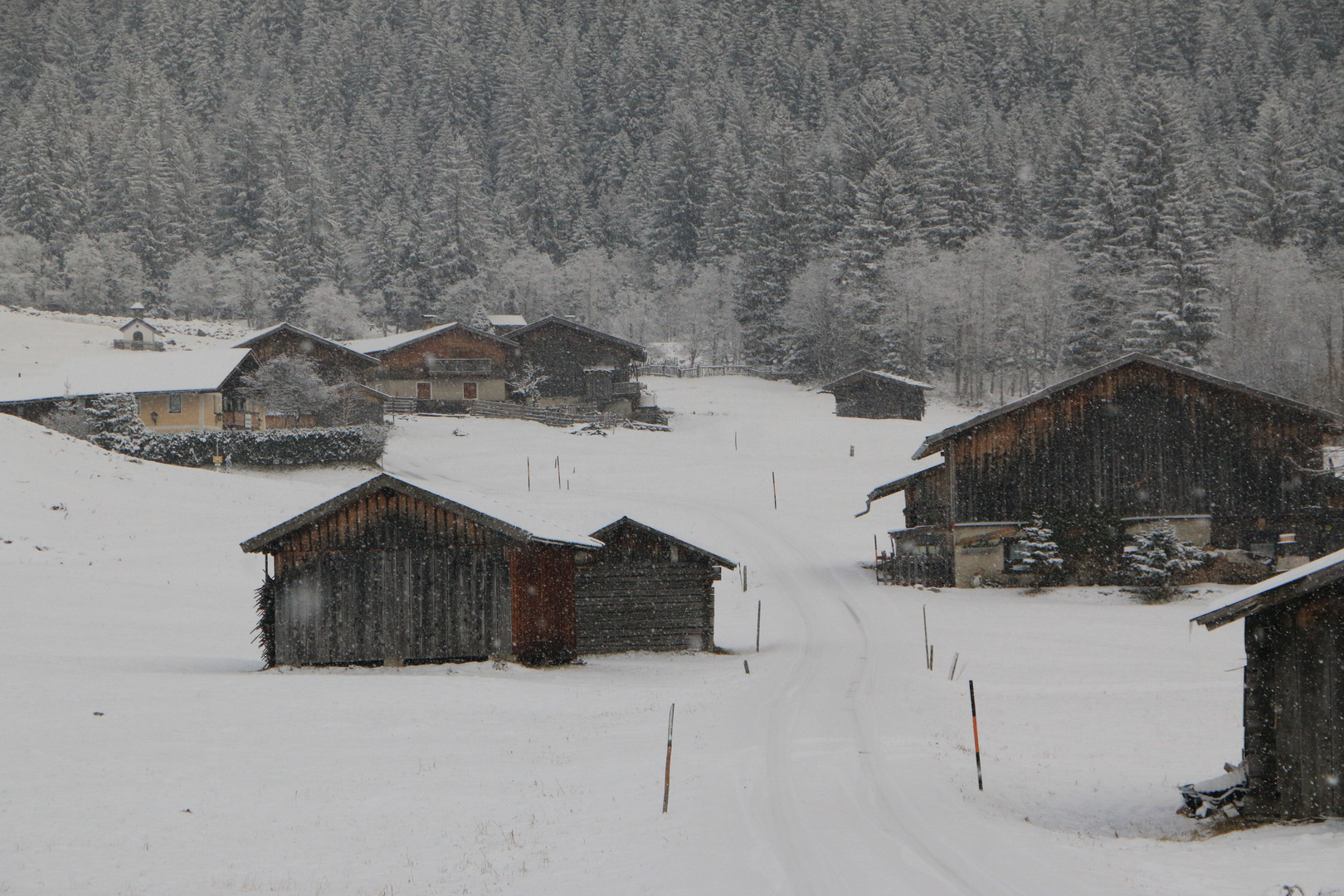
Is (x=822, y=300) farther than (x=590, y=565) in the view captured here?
Yes

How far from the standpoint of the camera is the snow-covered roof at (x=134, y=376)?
2320 inches

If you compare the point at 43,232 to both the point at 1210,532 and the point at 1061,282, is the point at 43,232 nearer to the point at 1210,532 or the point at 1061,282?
the point at 1061,282

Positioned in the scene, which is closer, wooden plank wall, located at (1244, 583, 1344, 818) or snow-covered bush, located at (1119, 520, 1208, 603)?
wooden plank wall, located at (1244, 583, 1344, 818)

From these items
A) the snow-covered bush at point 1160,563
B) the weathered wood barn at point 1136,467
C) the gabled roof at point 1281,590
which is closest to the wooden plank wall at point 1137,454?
the weathered wood barn at point 1136,467

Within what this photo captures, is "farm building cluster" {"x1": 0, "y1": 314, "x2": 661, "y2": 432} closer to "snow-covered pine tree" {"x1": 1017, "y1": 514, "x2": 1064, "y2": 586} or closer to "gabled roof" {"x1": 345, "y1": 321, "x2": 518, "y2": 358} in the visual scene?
"gabled roof" {"x1": 345, "y1": 321, "x2": 518, "y2": 358}

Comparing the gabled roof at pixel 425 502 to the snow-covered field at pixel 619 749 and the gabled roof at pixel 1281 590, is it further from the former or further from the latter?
the gabled roof at pixel 1281 590

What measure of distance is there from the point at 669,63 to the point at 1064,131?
3347 inches

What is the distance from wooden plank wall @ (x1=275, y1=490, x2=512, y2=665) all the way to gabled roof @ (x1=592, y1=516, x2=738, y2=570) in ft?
14.7

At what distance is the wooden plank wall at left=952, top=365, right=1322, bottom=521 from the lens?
38438 mm

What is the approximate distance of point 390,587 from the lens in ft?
79.3

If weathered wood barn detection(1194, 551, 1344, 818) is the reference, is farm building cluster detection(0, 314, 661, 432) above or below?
above

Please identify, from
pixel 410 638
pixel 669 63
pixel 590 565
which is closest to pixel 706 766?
pixel 410 638

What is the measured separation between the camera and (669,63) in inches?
7077

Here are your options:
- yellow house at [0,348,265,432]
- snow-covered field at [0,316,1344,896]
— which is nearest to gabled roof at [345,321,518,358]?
yellow house at [0,348,265,432]
